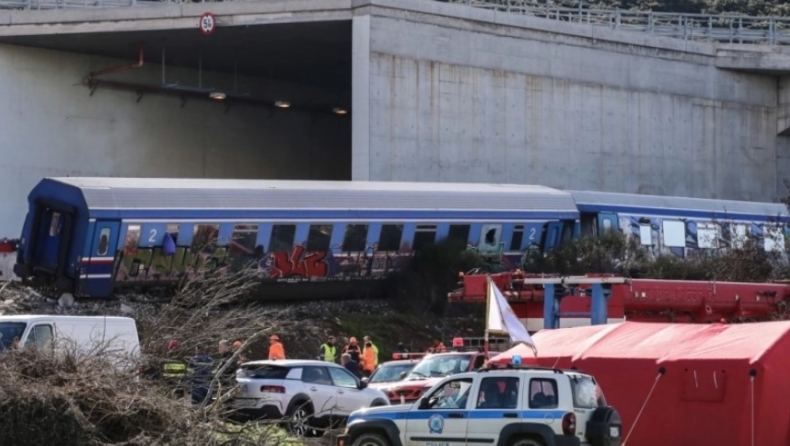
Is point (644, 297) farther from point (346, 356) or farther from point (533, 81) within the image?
point (533, 81)

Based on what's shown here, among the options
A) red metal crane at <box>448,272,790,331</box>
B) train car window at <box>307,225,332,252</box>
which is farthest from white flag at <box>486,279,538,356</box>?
train car window at <box>307,225,332,252</box>

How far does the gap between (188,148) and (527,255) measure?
17571mm

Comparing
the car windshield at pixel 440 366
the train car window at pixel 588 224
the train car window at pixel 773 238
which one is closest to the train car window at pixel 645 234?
the train car window at pixel 588 224

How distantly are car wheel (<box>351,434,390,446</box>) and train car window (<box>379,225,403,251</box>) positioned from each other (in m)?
17.8

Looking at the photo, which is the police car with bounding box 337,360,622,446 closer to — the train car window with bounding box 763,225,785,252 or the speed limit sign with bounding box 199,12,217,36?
the train car window with bounding box 763,225,785,252

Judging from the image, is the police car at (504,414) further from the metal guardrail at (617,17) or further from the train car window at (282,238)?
the metal guardrail at (617,17)

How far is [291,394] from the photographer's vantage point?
808 inches

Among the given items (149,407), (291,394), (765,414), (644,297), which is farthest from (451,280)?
(149,407)

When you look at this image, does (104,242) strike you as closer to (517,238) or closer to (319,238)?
(319,238)

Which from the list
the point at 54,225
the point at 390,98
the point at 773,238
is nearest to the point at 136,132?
the point at 390,98

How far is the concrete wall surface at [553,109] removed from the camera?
135 feet

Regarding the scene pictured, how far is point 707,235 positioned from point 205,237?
49.6ft

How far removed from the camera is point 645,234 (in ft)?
126

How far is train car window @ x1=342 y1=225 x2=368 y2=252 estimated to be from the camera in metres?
34.6
